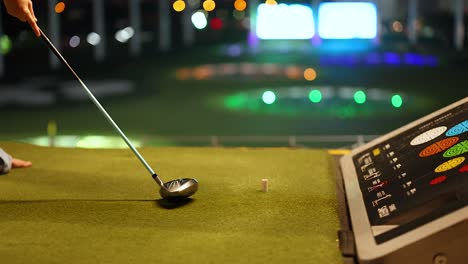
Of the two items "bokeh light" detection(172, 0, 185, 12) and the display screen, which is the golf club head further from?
"bokeh light" detection(172, 0, 185, 12)

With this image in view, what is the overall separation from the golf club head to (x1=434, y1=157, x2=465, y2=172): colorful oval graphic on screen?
69 cm

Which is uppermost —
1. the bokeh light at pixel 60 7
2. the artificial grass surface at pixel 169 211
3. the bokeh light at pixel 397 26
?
the artificial grass surface at pixel 169 211

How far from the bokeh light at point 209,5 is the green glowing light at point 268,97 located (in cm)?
712

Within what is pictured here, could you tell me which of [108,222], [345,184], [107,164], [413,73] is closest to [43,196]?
[108,222]

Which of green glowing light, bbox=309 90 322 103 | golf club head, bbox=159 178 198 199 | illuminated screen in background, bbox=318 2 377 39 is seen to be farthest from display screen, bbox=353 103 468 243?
illuminated screen in background, bbox=318 2 377 39

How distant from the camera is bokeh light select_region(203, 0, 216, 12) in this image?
1853 cm

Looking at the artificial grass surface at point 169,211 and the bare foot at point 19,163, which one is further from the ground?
the artificial grass surface at point 169,211

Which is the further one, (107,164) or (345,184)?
(107,164)

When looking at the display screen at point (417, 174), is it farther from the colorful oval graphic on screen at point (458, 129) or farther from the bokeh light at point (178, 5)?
the bokeh light at point (178, 5)

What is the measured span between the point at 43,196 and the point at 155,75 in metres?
12.6

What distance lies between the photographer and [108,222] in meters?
1.88

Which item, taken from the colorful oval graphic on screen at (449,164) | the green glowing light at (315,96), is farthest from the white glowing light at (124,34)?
the colorful oval graphic on screen at (449,164)

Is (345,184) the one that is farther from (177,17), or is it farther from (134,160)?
(177,17)

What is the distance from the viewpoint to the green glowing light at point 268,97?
10.8 metres
